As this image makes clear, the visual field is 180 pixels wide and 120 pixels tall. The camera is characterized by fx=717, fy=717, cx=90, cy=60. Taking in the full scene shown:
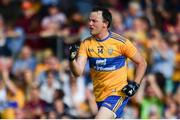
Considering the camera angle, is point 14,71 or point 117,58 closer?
point 117,58

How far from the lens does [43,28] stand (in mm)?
16312

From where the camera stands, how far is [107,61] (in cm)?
994

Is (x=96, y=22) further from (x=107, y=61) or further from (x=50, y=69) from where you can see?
(x=50, y=69)

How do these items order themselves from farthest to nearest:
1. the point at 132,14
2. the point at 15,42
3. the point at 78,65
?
1. the point at 132,14
2. the point at 15,42
3. the point at 78,65

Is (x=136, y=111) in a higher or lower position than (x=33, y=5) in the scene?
lower

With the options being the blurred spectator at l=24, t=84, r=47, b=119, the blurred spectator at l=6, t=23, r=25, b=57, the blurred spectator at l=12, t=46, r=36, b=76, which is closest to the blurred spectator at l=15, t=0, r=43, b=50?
the blurred spectator at l=6, t=23, r=25, b=57

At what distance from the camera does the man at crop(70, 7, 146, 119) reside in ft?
32.5

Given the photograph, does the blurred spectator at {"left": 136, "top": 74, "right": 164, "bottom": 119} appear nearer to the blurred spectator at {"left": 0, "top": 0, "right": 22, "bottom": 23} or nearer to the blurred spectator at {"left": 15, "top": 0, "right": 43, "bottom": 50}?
the blurred spectator at {"left": 15, "top": 0, "right": 43, "bottom": 50}

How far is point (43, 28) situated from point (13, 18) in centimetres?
162

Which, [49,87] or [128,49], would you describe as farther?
[49,87]

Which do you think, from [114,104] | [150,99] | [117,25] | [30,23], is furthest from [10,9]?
[114,104]

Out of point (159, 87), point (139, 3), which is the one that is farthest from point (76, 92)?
point (139, 3)

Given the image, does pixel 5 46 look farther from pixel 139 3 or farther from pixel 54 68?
pixel 139 3

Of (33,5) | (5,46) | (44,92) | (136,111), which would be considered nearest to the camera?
A: (136,111)
